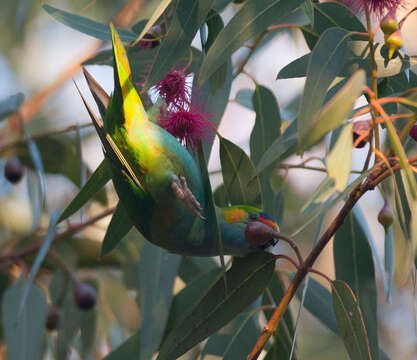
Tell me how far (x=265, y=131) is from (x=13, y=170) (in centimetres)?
72

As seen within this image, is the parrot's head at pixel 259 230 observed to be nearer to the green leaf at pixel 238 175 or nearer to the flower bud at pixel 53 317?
the green leaf at pixel 238 175

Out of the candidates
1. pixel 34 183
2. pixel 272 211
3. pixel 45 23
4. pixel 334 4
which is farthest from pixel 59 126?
pixel 334 4

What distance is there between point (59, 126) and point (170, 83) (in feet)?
7.17

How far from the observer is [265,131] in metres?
1.23

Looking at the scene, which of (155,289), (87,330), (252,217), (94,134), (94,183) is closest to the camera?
(252,217)

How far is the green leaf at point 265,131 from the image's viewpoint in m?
1.18

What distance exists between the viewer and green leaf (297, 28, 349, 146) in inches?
28.5

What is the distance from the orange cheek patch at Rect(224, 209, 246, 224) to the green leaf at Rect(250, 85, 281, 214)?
0.29 m

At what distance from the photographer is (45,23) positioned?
11.4 feet

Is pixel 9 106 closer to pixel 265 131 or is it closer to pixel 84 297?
pixel 84 297

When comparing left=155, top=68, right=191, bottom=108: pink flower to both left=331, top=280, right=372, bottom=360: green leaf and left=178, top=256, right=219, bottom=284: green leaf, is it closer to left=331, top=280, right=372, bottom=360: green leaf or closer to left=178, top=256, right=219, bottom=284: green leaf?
left=331, top=280, right=372, bottom=360: green leaf

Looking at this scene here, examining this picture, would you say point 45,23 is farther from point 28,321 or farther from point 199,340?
point 199,340

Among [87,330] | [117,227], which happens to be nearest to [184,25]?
[117,227]

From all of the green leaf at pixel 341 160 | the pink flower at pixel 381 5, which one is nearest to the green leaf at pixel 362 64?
the pink flower at pixel 381 5
